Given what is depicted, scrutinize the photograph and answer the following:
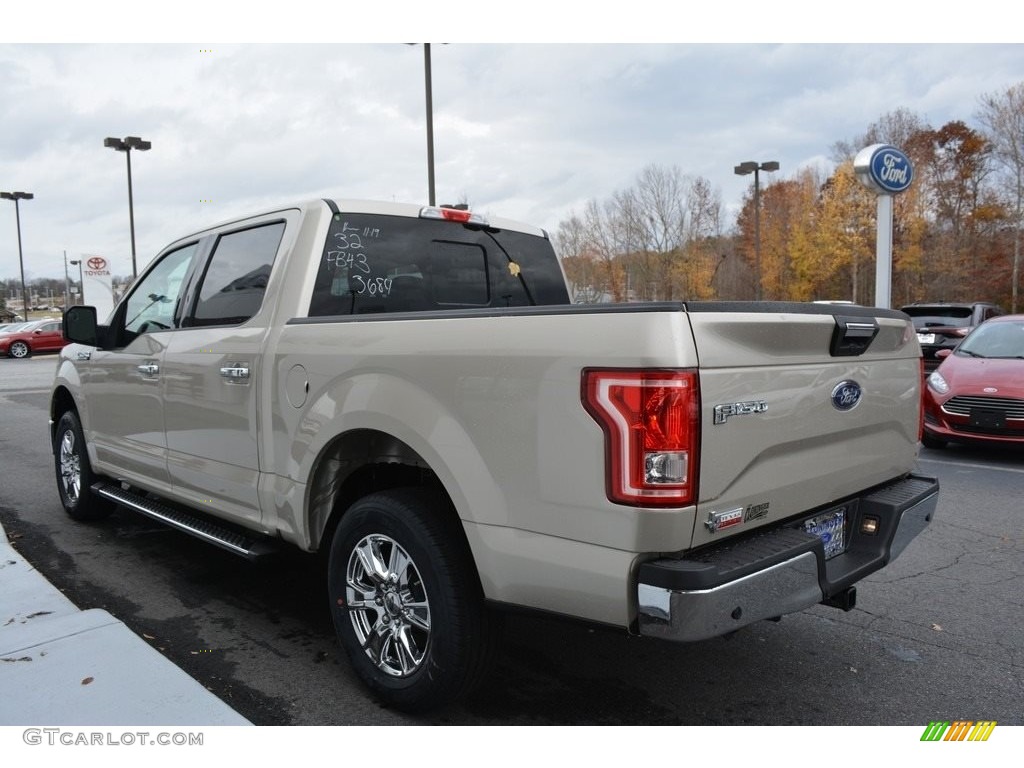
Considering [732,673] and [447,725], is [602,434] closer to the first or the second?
[447,725]

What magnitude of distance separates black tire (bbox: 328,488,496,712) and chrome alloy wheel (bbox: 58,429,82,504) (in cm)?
345

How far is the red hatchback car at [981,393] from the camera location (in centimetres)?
784

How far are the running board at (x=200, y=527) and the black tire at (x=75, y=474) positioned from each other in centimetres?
49

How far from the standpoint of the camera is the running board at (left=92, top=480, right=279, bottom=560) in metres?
3.70

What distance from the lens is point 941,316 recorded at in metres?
13.3

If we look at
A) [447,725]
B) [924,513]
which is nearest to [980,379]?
[924,513]

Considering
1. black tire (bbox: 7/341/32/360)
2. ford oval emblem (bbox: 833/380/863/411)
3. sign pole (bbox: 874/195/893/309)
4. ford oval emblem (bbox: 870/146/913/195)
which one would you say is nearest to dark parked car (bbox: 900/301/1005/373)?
ford oval emblem (bbox: 870/146/913/195)

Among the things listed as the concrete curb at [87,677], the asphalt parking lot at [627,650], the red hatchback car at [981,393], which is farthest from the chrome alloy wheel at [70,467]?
the red hatchback car at [981,393]

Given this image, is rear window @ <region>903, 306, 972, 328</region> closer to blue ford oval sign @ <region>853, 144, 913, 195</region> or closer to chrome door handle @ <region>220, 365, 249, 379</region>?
blue ford oval sign @ <region>853, 144, 913, 195</region>

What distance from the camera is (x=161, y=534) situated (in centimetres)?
555

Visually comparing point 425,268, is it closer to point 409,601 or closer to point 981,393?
point 409,601

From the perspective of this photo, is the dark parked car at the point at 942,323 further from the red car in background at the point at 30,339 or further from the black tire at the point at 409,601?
the red car in background at the point at 30,339

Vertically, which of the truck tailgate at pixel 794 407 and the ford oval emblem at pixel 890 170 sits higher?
the ford oval emblem at pixel 890 170

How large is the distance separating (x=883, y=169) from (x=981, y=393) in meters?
3.73
